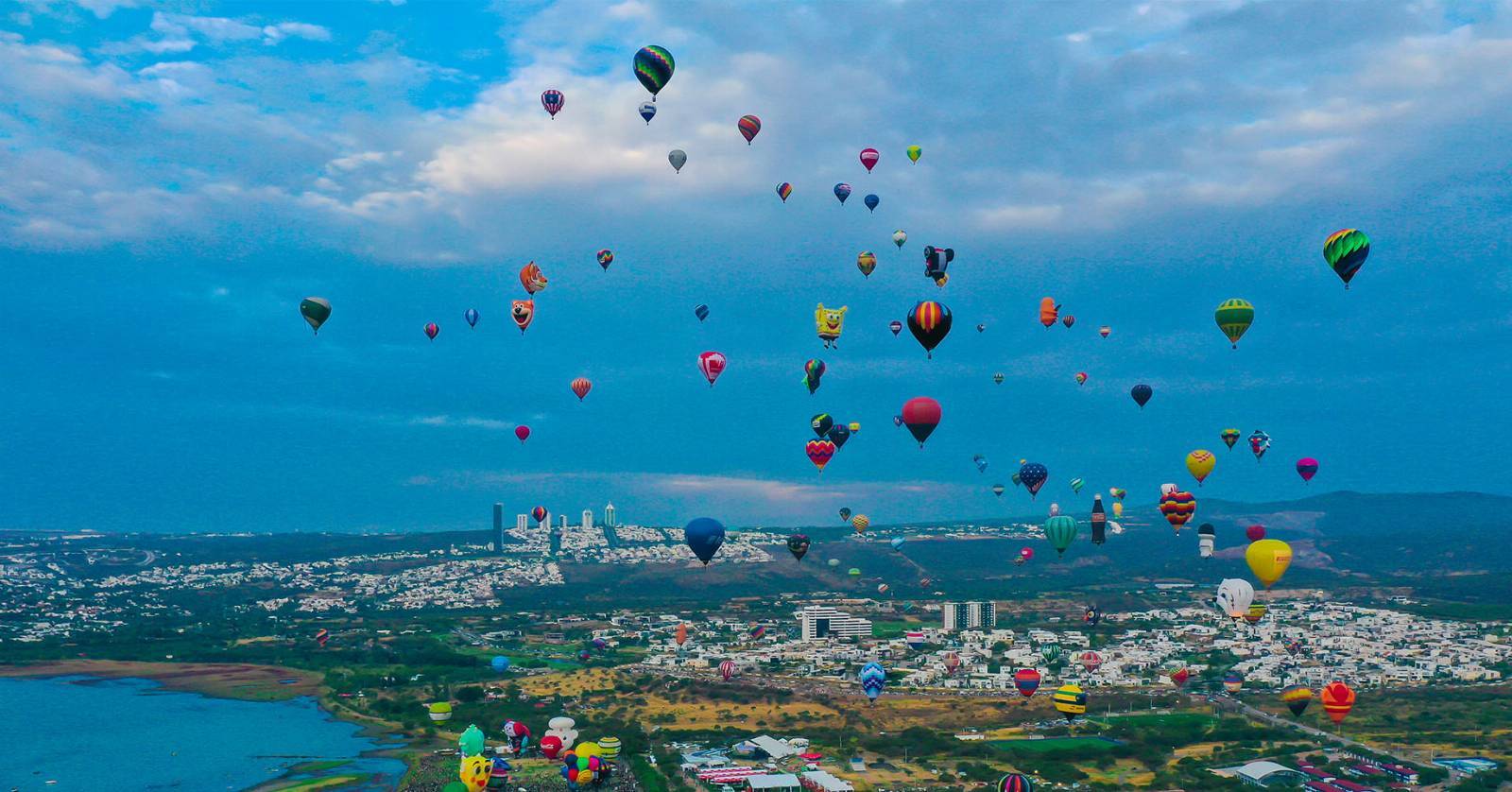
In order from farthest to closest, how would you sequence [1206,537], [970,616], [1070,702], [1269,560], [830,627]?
[970,616], [830,627], [1206,537], [1070,702], [1269,560]

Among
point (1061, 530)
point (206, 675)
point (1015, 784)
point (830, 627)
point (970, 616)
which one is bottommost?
point (206, 675)

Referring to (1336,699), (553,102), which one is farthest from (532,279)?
(1336,699)

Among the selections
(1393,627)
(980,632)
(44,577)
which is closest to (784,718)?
(980,632)

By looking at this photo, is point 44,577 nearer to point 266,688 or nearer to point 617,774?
point 266,688

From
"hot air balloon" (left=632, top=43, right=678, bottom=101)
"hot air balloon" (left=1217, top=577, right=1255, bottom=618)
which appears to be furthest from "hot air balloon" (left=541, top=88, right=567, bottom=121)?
"hot air balloon" (left=1217, top=577, right=1255, bottom=618)

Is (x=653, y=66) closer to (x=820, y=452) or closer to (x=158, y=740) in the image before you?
(x=820, y=452)

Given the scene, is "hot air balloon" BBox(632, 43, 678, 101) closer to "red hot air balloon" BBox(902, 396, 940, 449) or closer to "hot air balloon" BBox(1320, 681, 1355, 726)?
"red hot air balloon" BBox(902, 396, 940, 449)

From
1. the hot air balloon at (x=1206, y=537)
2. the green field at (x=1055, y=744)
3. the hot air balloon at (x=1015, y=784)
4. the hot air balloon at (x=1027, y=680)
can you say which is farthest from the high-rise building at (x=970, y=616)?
Result: the hot air balloon at (x=1015, y=784)
